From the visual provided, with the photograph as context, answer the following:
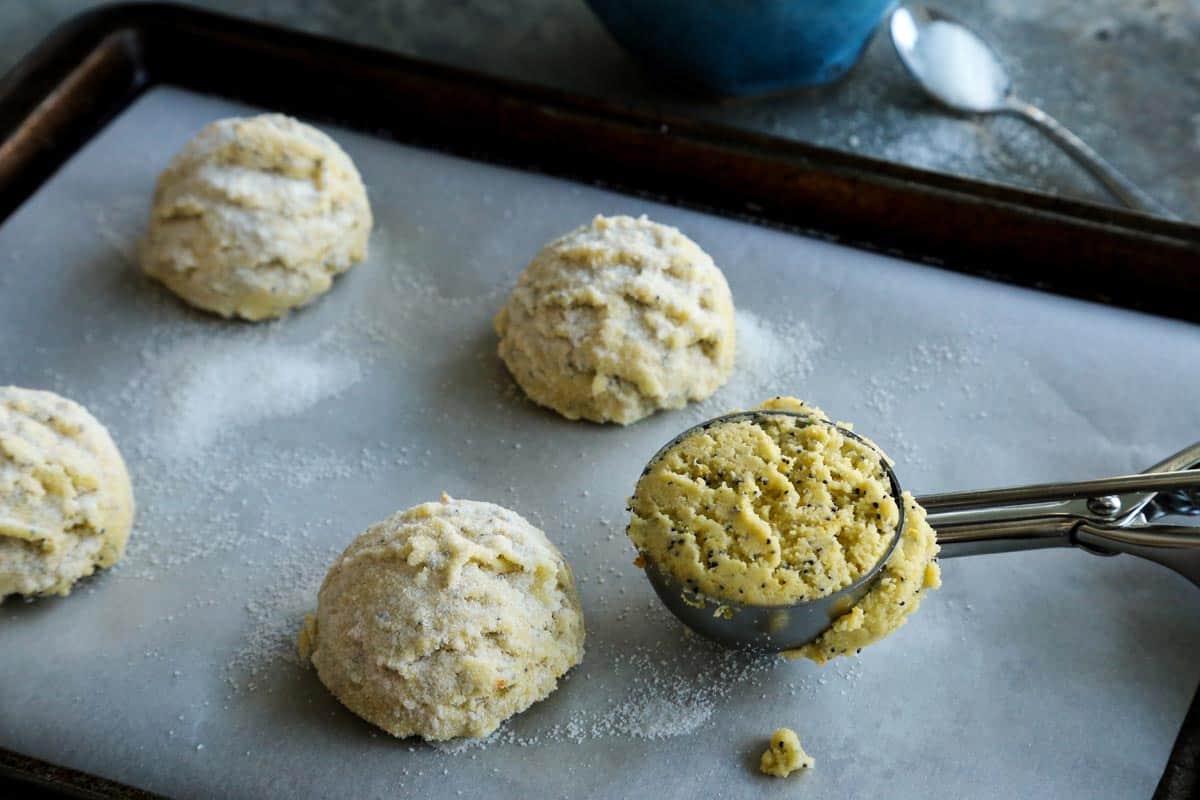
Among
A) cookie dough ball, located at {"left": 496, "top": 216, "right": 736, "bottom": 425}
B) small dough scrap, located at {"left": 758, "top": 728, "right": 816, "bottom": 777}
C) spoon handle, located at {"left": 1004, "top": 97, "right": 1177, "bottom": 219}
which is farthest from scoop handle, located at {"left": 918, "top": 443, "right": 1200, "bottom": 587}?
spoon handle, located at {"left": 1004, "top": 97, "right": 1177, "bottom": 219}

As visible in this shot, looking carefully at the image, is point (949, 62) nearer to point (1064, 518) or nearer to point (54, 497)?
point (1064, 518)

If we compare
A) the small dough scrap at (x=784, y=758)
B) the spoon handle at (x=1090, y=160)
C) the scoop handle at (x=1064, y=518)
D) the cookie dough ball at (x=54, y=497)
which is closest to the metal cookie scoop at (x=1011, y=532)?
the scoop handle at (x=1064, y=518)

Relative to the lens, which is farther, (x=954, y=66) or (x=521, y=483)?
(x=954, y=66)

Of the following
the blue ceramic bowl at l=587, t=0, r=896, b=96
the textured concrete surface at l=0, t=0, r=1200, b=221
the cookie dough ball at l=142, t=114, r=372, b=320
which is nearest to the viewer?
the cookie dough ball at l=142, t=114, r=372, b=320

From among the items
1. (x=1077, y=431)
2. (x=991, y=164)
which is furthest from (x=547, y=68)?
(x=1077, y=431)

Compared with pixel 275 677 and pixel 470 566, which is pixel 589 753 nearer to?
pixel 470 566

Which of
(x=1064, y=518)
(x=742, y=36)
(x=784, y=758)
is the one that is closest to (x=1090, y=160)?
(x=742, y=36)

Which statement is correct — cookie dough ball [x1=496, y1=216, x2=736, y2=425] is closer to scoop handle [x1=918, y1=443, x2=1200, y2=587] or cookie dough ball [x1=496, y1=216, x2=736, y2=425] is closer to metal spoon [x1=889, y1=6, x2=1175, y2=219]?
scoop handle [x1=918, y1=443, x2=1200, y2=587]
